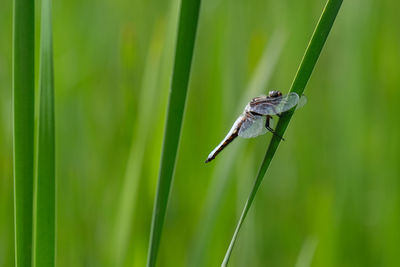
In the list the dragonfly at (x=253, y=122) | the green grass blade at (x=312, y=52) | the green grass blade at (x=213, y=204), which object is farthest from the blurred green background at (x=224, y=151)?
the green grass blade at (x=312, y=52)

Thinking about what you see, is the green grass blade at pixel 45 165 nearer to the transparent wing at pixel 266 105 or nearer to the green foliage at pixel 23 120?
the green foliage at pixel 23 120

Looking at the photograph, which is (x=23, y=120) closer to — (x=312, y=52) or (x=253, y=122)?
(x=312, y=52)

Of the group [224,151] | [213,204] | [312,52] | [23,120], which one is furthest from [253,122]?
Answer: [23,120]

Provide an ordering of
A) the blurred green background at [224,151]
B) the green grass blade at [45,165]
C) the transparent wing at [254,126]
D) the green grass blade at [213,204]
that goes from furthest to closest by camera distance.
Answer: the blurred green background at [224,151], the green grass blade at [213,204], the transparent wing at [254,126], the green grass blade at [45,165]

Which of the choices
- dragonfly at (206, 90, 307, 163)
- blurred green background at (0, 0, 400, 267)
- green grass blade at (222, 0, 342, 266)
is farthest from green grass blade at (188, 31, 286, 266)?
green grass blade at (222, 0, 342, 266)

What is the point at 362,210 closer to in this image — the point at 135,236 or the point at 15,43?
the point at 135,236

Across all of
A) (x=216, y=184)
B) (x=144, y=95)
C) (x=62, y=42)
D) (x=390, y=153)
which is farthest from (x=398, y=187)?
(x=62, y=42)

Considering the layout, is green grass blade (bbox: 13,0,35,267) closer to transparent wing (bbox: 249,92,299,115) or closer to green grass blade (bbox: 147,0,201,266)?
green grass blade (bbox: 147,0,201,266)
